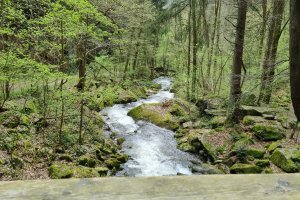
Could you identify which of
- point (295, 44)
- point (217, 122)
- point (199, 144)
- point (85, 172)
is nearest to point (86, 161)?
point (85, 172)

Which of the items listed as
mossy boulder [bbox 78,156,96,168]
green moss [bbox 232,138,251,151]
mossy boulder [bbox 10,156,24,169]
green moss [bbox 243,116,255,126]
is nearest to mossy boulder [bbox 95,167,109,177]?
mossy boulder [bbox 78,156,96,168]

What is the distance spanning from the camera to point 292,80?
→ 8.60 ft

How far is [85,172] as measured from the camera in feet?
30.0

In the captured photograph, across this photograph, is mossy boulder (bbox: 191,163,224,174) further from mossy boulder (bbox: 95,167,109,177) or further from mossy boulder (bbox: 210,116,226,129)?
mossy boulder (bbox: 210,116,226,129)

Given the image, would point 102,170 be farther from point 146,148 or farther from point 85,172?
point 146,148

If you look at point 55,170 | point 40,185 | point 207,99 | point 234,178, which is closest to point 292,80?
point 234,178

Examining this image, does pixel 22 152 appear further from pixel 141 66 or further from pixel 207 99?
pixel 141 66

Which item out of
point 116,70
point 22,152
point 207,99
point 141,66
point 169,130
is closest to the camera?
point 22,152

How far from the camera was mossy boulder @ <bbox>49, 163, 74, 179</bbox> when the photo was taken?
8.45m

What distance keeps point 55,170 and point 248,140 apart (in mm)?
7268

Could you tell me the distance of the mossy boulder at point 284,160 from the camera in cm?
909

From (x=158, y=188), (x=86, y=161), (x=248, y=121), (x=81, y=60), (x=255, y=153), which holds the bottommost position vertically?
(x=86, y=161)

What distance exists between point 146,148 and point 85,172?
13.5ft

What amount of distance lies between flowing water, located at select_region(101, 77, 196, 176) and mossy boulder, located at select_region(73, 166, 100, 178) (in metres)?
1.13
